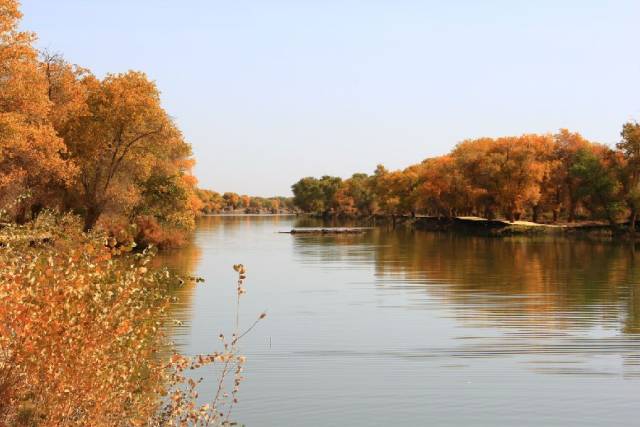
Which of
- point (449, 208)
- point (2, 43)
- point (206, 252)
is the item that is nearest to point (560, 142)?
point (449, 208)

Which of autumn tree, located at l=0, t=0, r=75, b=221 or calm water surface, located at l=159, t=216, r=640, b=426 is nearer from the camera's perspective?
calm water surface, located at l=159, t=216, r=640, b=426

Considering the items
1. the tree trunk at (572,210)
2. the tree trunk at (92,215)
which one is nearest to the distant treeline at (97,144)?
the tree trunk at (92,215)

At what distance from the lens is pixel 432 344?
79.4 feet

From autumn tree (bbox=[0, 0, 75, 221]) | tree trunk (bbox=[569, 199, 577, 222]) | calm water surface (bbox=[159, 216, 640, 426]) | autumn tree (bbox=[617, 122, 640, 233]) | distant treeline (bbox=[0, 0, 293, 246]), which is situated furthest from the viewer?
tree trunk (bbox=[569, 199, 577, 222])

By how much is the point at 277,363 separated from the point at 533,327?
10.6m

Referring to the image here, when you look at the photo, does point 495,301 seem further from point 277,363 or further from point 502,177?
point 502,177

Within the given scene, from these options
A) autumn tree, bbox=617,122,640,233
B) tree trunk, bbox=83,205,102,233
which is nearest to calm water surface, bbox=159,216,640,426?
tree trunk, bbox=83,205,102,233

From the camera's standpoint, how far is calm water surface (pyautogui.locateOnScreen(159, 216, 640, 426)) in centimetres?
1683

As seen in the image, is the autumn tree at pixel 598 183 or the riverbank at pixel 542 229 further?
the autumn tree at pixel 598 183

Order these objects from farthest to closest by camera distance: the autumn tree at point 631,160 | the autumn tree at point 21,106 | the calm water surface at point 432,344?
1. the autumn tree at point 631,160
2. the autumn tree at point 21,106
3. the calm water surface at point 432,344

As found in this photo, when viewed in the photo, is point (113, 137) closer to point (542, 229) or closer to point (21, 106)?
point (21, 106)

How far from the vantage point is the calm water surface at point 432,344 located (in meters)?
16.8

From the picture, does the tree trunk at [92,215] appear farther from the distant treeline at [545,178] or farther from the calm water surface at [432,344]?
the distant treeline at [545,178]

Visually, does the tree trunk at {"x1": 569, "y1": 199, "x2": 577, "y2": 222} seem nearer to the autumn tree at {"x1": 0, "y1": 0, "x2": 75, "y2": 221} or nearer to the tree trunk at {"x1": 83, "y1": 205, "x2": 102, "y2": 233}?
the tree trunk at {"x1": 83, "y1": 205, "x2": 102, "y2": 233}
